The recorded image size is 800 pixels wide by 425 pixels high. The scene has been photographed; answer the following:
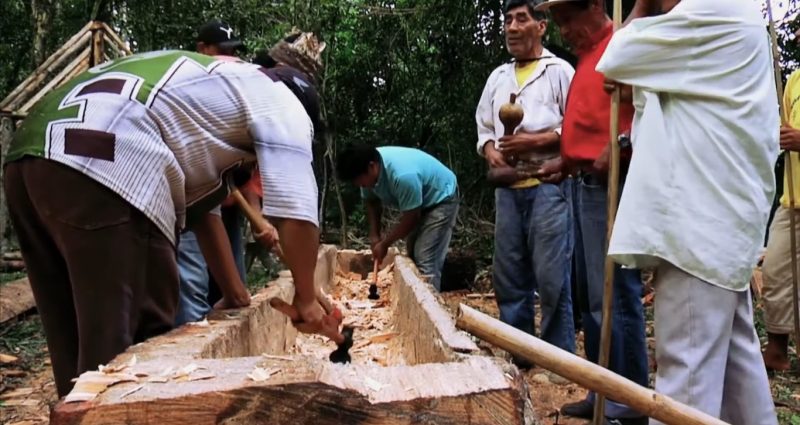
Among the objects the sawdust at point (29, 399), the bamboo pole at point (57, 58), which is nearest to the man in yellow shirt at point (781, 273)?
the sawdust at point (29, 399)

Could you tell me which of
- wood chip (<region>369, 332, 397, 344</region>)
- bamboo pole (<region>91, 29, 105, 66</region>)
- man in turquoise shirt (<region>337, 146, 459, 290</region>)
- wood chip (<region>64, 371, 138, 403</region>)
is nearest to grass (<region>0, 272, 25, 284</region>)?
bamboo pole (<region>91, 29, 105, 66</region>)

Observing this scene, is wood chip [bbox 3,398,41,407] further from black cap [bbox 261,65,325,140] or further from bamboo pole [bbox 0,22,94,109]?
bamboo pole [bbox 0,22,94,109]

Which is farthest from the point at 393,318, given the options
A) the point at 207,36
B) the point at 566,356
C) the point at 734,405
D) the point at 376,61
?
the point at 376,61

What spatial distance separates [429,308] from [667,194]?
3.39 ft

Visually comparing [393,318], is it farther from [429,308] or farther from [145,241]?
[145,241]

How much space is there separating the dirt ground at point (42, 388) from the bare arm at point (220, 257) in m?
1.06

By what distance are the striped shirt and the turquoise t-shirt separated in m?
3.19

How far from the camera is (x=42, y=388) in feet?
13.5

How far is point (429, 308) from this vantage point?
8.80 feet

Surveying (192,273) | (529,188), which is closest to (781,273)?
(529,188)

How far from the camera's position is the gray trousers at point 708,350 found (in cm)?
200

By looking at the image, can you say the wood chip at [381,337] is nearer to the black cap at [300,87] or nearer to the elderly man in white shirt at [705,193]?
the black cap at [300,87]

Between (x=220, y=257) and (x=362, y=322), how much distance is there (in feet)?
6.56

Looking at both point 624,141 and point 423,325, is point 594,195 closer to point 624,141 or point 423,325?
point 624,141
